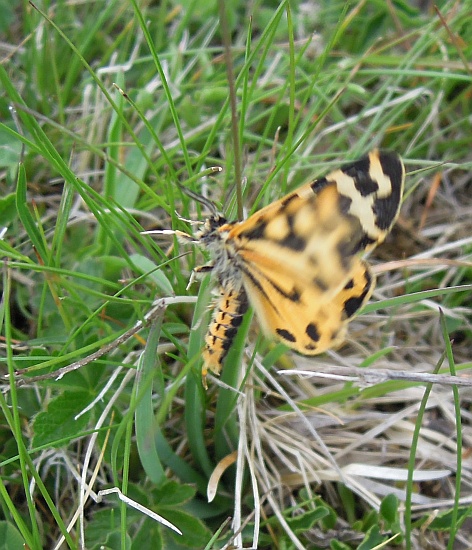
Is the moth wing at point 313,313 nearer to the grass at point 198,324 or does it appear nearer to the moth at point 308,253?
the moth at point 308,253

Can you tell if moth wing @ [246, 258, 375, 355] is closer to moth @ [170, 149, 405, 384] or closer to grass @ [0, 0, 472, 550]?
moth @ [170, 149, 405, 384]

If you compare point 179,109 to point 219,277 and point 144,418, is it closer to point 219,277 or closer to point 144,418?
point 219,277

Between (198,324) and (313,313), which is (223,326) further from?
(313,313)

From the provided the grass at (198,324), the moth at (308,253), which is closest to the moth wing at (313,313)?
the moth at (308,253)

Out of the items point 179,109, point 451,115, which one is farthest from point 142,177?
point 451,115

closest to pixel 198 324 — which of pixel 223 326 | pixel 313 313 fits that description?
pixel 223 326
